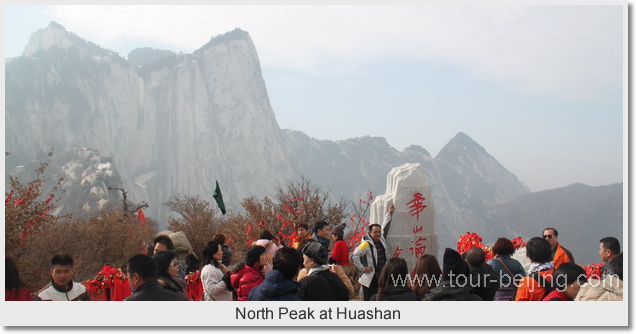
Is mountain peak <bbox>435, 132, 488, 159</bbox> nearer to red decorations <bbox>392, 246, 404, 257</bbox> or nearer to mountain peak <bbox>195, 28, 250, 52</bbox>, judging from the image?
mountain peak <bbox>195, 28, 250, 52</bbox>

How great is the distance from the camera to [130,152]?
51.4 metres

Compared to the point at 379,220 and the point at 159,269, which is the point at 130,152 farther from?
the point at 159,269

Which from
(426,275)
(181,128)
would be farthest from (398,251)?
(181,128)

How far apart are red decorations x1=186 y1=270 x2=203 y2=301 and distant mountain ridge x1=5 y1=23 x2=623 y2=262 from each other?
4178cm

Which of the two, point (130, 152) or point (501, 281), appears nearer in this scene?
point (501, 281)

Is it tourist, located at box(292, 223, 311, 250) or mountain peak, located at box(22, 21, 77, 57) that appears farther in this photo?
mountain peak, located at box(22, 21, 77, 57)

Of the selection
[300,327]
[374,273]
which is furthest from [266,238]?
[300,327]

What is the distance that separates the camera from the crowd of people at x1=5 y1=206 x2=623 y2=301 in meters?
3.34

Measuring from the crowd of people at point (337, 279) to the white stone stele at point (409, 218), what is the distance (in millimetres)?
3517

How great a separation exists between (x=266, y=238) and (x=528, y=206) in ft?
155

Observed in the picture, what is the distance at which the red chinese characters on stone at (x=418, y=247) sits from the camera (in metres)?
7.88

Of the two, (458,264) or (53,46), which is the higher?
(53,46)

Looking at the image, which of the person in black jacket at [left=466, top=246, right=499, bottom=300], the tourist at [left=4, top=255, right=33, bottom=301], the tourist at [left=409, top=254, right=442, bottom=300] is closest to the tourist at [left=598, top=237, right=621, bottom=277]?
the person in black jacket at [left=466, top=246, right=499, bottom=300]

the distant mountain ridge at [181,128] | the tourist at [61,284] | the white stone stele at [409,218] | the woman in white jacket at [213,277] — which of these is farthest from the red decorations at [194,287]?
the distant mountain ridge at [181,128]
